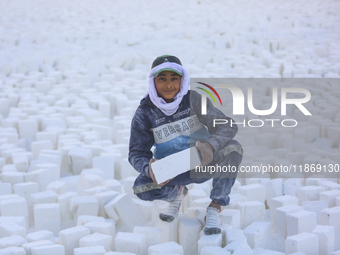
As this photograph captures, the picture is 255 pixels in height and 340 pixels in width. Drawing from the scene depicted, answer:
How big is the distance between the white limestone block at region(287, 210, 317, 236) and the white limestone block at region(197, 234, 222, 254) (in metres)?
0.39

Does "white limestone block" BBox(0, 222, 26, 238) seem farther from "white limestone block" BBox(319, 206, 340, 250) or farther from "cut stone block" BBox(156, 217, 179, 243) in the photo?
"white limestone block" BBox(319, 206, 340, 250)

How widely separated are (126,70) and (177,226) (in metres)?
3.72

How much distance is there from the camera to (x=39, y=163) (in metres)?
2.98

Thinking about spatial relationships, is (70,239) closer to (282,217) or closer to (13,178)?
(13,178)

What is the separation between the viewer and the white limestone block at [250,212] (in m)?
2.19

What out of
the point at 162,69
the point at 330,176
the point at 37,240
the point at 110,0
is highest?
the point at 110,0

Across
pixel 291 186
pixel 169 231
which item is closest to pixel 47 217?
pixel 169 231

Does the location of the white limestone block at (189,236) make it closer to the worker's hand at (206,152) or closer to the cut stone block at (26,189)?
the worker's hand at (206,152)

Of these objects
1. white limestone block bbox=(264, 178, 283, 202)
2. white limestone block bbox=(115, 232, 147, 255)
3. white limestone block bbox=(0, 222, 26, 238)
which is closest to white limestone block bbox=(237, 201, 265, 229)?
white limestone block bbox=(264, 178, 283, 202)

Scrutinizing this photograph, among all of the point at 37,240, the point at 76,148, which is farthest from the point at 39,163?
the point at 37,240

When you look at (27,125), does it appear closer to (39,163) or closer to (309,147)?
(39,163)

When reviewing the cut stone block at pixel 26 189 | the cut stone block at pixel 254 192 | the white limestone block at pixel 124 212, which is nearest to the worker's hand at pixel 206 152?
the cut stone block at pixel 254 192

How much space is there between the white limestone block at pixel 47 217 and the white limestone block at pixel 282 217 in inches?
48.5

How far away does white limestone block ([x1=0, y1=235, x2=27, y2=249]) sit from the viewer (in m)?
1.94
